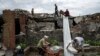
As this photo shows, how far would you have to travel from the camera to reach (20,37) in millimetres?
30359

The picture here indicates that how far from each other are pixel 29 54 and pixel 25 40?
535 cm

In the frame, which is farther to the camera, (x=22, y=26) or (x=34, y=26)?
(x=34, y=26)

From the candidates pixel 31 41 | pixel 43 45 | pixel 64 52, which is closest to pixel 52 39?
pixel 31 41

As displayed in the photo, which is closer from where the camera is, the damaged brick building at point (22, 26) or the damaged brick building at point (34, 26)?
the damaged brick building at point (22, 26)

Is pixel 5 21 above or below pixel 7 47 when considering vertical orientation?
above

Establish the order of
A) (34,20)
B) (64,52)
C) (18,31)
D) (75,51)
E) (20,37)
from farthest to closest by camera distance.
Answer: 1. (34,20)
2. (18,31)
3. (20,37)
4. (64,52)
5. (75,51)

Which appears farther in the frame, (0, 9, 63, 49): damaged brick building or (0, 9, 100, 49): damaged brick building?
(0, 9, 100, 49): damaged brick building

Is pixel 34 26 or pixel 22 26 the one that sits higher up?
pixel 22 26

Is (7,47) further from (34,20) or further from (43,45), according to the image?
(34,20)

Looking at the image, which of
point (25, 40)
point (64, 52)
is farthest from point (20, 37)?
point (64, 52)

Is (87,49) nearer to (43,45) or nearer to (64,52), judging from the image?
(64,52)

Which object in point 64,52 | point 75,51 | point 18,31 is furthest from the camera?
point 18,31

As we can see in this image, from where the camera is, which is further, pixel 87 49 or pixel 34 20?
pixel 34 20

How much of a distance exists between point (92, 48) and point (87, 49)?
2.08 feet
